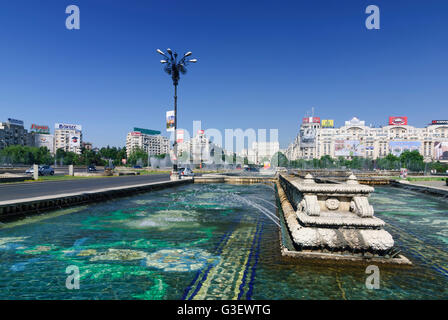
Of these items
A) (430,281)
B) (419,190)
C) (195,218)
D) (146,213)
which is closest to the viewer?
(430,281)

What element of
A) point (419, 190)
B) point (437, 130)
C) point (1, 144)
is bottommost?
point (419, 190)

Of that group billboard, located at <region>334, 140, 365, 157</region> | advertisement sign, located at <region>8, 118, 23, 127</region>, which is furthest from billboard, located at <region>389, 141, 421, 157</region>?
advertisement sign, located at <region>8, 118, 23, 127</region>

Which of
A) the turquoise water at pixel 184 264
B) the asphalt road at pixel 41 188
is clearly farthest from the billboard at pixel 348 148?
the turquoise water at pixel 184 264

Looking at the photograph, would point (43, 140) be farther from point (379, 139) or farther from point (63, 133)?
point (379, 139)

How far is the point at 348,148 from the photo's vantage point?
156 meters

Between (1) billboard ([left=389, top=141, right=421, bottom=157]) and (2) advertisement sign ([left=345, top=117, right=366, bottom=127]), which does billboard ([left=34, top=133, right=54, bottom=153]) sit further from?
(1) billboard ([left=389, top=141, right=421, bottom=157])

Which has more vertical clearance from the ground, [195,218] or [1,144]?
[1,144]

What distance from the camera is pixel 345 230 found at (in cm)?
503

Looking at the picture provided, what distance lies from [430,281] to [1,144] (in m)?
167

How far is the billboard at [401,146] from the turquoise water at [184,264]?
163 metres

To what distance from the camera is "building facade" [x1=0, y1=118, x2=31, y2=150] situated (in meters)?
132

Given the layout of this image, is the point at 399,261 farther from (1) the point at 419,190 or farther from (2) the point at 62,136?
(2) the point at 62,136

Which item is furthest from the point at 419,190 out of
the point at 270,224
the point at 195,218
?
the point at 195,218
